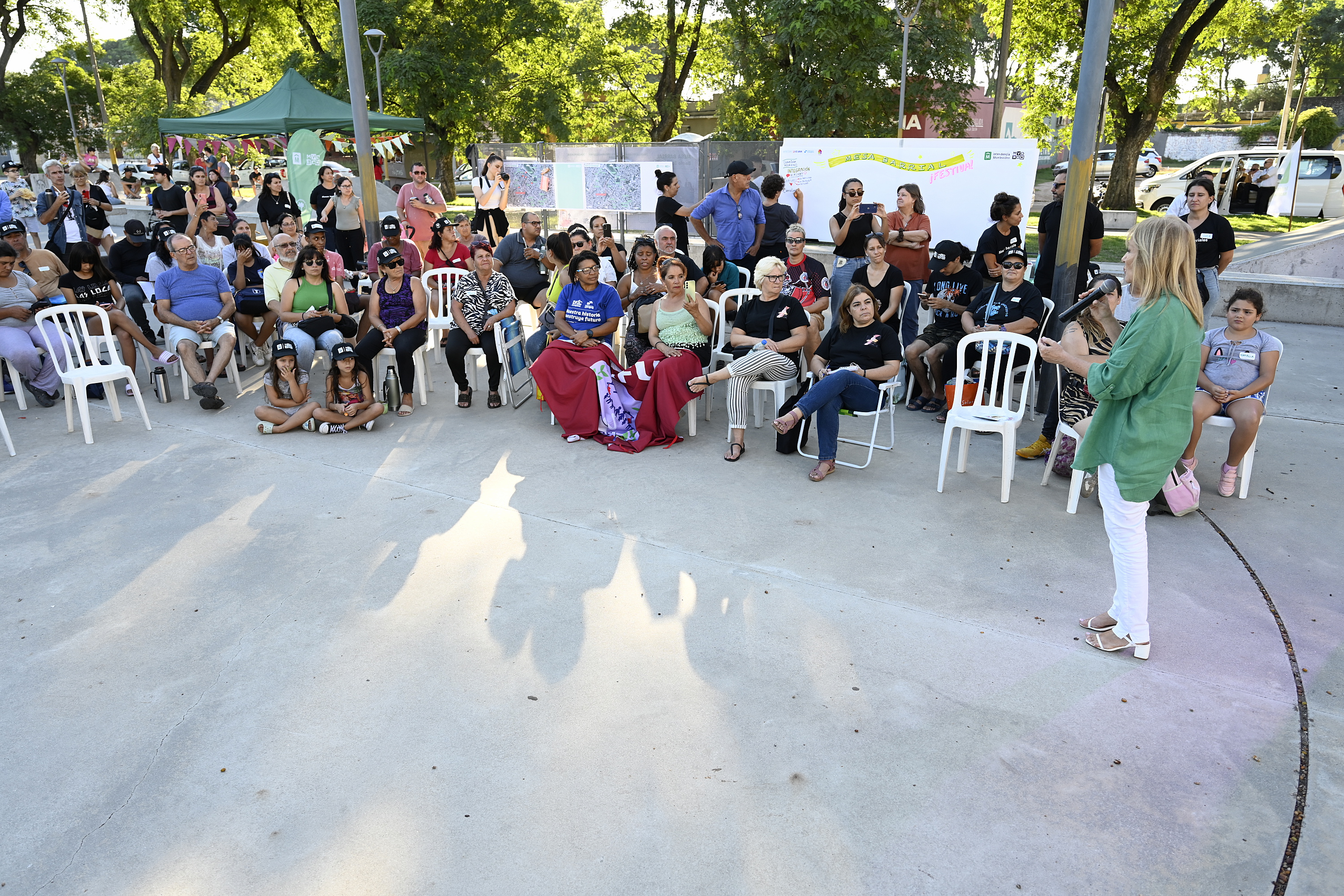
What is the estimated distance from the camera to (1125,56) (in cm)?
1791

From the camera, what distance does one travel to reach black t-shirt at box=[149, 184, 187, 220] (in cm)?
1024

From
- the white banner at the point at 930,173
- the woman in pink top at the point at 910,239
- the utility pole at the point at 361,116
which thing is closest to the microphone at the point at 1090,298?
the woman in pink top at the point at 910,239

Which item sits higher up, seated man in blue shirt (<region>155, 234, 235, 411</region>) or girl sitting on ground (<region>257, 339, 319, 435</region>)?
seated man in blue shirt (<region>155, 234, 235, 411</region>)

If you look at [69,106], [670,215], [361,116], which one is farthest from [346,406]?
[69,106]

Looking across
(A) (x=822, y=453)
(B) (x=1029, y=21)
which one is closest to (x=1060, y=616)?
(A) (x=822, y=453)

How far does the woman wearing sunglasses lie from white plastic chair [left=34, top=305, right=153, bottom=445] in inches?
212

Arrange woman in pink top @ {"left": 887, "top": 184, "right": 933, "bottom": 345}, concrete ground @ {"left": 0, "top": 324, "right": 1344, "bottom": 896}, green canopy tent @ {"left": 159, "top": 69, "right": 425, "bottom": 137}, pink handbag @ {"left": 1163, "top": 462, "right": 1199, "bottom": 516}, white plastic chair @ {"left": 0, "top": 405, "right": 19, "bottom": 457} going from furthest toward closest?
green canopy tent @ {"left": 159, "top": 69, "right": 425, "bottom": 137}
woman in pink top @ {"left": 887, "top": 184, "right": 933, "bottom": 345}
white plastic chair @ {"left": 0, "top": 405, "right": 19, "bottom": 457}
pink handbag @ {"left": 1163, "top": 462, "right": 1199, "bottom": 516}
concrete ground @ {"left": 0, "top": 324, "right": 1344, "bottom": 896}

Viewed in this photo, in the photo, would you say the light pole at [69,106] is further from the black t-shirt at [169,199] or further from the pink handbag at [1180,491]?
the pink handbag at [1180,491]

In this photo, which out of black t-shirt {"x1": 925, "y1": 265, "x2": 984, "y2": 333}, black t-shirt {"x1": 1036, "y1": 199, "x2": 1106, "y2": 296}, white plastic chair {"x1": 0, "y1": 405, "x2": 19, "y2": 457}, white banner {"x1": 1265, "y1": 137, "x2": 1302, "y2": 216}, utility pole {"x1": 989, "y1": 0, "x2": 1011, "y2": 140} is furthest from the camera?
white banner {"x1": 1265, "y1": 137, "x2": 1302, "y2": 216}

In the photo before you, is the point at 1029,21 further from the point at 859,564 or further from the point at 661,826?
the point at 661,826

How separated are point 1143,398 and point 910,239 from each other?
446 cm

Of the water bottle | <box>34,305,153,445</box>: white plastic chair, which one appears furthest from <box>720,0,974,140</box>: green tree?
<box>34,305,153,445</box>: white plastic chair

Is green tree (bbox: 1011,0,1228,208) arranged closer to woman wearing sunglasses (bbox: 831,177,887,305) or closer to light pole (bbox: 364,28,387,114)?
woman wearing sunglasses (bbox: 831,177,887,305)

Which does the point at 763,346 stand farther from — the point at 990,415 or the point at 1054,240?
the point at 1054,240
